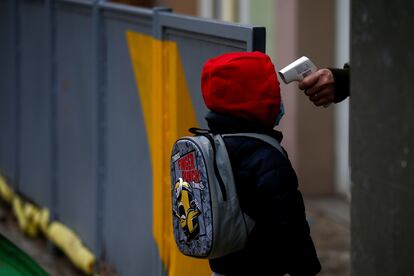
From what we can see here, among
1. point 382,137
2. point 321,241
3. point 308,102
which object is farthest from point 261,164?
point 308,102

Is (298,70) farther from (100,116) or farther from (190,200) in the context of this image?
(100,116)

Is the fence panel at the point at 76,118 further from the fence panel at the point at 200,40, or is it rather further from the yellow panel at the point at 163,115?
the fence panel at the point at 200,40

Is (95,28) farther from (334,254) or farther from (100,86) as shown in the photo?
(334,254)

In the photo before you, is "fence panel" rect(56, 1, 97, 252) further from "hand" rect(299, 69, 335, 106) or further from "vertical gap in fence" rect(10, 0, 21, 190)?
"hand" rect(299, 69, 335, 106)

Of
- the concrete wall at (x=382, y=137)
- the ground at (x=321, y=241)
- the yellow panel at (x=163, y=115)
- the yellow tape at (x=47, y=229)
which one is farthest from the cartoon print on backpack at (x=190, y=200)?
the yellow tape at (x=47, y=229)

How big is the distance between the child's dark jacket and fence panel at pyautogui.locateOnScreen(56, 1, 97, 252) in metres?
3.23

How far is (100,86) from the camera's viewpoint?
714cm

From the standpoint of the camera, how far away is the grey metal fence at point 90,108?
5844 millimetres

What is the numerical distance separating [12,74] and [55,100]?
136cm

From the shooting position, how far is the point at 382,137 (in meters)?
4.55

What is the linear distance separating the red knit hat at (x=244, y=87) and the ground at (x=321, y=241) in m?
3.18

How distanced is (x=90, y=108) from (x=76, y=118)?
417 mm

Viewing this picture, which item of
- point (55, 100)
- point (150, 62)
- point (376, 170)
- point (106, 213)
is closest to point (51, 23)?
point (55, 100)

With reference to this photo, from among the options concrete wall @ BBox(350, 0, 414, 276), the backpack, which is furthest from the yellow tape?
the backpack
